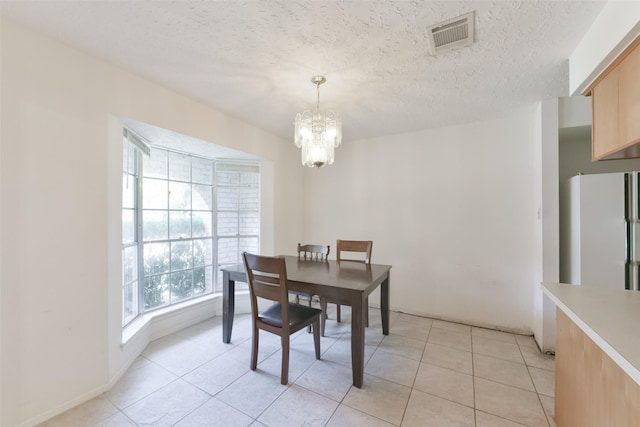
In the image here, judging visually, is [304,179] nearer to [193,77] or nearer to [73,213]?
[193,77]

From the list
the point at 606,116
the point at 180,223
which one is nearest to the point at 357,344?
the point at 606,116

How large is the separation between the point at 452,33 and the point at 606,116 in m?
0.95

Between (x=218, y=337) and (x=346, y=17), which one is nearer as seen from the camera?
(x=346, y=17)

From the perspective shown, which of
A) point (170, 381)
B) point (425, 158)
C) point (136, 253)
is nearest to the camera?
point (170, 381)

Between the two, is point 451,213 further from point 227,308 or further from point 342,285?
point 227,308

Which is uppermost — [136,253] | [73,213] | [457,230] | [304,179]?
[304,179]

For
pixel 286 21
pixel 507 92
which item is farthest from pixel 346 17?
pixel 507 92

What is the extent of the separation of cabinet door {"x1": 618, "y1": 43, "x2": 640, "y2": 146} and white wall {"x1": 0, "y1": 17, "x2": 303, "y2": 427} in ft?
9.99

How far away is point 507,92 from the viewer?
2.29 meters

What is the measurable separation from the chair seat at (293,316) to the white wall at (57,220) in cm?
117

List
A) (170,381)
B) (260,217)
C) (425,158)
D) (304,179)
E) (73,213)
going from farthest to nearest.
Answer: (304,179)
(260,217)
(425,158)
(170,381)
(73,213)

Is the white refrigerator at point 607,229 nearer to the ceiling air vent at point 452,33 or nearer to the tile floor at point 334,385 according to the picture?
the tile floor at point 334,385

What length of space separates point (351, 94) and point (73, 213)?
232 centimetres

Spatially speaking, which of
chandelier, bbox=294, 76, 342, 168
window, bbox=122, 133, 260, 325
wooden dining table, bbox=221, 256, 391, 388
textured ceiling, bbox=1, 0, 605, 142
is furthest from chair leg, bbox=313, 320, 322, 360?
textured ceiling, bbox=1, 0, 605, 142
